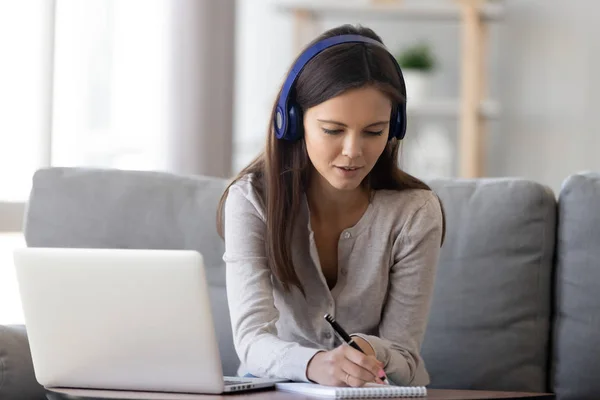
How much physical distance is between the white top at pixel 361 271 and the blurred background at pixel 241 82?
1.09 meters

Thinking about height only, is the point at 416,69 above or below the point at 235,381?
above

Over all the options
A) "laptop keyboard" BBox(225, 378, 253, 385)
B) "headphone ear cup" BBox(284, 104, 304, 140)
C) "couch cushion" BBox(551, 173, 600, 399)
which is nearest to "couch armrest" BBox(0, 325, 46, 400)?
"laptop keyboard" BBox(225, 378, 253, 385)

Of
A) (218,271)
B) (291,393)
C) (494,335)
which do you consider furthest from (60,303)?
(494,335)

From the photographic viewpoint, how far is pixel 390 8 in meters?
3.71

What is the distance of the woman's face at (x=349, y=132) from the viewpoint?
57.7 inches

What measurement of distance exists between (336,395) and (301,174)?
608 mm

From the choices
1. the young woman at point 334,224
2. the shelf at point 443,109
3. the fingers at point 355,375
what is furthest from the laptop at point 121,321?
the shelf at point 443,109

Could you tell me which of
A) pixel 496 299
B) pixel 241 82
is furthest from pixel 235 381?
pixel 241 82

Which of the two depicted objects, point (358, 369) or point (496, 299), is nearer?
point (358, 369)

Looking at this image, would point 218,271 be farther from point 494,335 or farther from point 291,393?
point 291,393

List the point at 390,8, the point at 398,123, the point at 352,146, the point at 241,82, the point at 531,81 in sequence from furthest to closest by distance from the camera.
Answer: the point at 241,82
the point at 531,81
the point at 390,8
the point at 398,123
the point at 352,146

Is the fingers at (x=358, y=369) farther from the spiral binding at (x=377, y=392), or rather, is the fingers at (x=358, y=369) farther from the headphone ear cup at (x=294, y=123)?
the headphone ear cup at (x=294, y=123)

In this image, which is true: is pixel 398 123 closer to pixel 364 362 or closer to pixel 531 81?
pixel 364 362

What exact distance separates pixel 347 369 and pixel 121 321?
0.31 m
